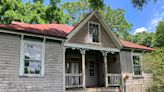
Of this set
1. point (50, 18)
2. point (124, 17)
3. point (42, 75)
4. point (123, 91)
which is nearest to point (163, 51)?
point (123, 91)

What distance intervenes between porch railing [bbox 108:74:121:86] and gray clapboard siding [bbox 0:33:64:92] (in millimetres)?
5004

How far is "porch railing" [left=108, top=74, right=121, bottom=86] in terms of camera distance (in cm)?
1848

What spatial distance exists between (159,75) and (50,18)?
1802 cm

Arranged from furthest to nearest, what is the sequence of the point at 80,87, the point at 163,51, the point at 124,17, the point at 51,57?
the point at 124,17 → the point at 163,51 → the point at 80,87 → the point at 51,57

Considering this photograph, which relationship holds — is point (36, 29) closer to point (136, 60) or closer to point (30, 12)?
point (136, 60)

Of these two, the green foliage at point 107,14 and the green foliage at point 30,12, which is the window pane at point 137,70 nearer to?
the green foliage at point 30,12

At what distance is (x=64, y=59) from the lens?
15633 mm

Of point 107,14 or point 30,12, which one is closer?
point 30,12

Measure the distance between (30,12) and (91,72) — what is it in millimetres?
14599

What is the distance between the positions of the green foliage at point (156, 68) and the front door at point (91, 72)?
15.0 feet

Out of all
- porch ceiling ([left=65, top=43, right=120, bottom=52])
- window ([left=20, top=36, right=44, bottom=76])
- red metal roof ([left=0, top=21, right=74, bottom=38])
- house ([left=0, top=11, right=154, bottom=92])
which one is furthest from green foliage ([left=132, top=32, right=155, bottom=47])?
window ([left=20, top=36, right=44, bottom=76])

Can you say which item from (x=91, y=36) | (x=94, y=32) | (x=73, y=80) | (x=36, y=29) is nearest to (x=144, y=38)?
(x=94, y=32)

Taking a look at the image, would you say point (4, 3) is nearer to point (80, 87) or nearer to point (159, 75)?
point (80, 87)

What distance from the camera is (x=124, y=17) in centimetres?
4166
